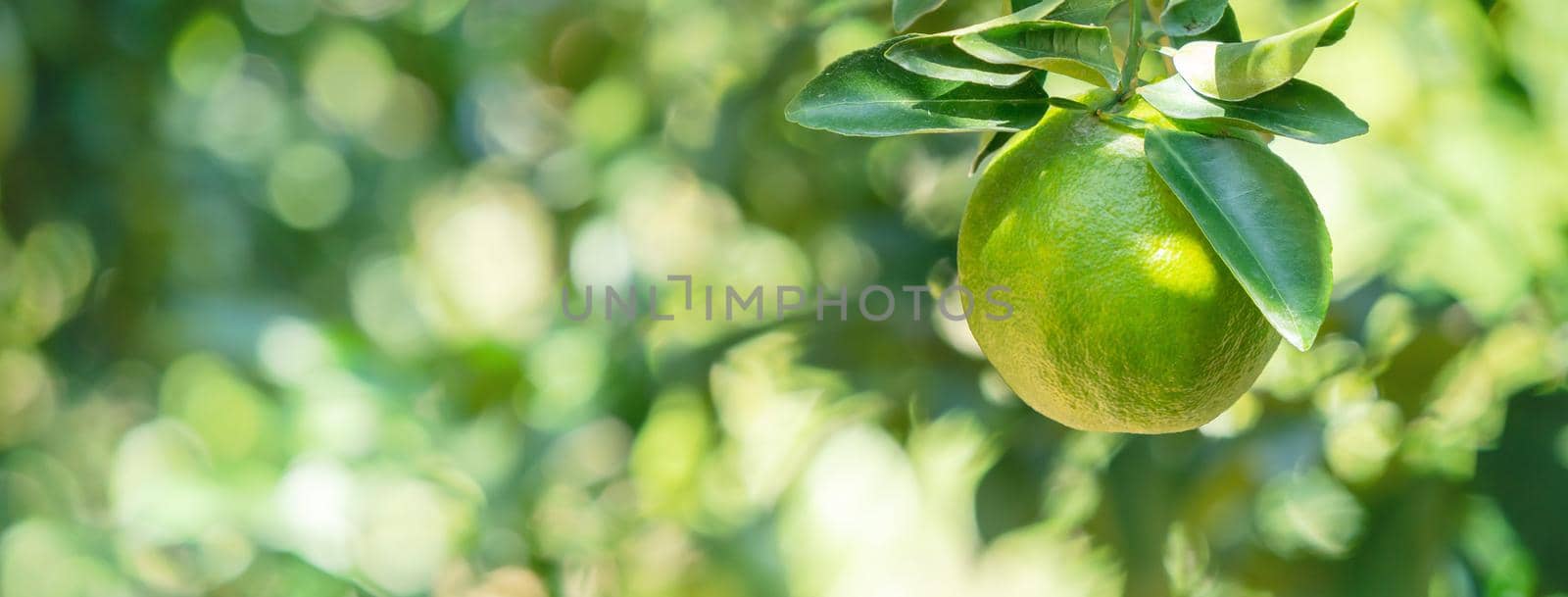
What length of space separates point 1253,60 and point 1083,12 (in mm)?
82

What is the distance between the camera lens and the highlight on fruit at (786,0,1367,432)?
1.13ft

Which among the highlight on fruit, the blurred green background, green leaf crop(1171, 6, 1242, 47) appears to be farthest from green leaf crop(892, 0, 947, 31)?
the blurred green background

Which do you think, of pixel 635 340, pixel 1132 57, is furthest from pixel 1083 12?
pixel 635 340

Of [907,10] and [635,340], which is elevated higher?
[907,10]

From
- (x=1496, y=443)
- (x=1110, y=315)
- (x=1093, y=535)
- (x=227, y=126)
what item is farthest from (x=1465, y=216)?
(x=227, y=126)

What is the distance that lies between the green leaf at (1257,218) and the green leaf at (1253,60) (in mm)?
19

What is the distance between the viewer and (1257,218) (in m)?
0.34

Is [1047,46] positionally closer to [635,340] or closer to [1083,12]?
[1083,12]

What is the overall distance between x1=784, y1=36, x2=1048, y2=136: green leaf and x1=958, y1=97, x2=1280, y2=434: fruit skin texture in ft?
0.08

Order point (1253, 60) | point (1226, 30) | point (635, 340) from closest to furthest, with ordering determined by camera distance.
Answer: point (1253, 60) < point (1226, 30) < point (635, 340)

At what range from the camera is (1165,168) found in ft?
1.16

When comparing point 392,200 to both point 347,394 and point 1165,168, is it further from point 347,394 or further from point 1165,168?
point 1165,168

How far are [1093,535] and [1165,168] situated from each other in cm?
65

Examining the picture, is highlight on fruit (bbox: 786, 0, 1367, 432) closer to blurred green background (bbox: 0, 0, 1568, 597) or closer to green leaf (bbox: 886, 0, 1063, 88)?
green leaf (bbox: 886, 0, 1063, 88)
